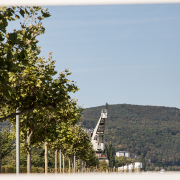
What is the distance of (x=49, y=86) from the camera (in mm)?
11453

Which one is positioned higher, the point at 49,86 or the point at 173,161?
the point at 49,86

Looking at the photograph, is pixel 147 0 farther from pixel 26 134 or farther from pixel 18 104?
pixel 26 134

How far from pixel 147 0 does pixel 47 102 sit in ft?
17.1

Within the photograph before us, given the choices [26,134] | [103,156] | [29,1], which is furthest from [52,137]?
[103,156]

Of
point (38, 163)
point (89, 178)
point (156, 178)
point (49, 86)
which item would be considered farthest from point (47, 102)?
point (38, 163)

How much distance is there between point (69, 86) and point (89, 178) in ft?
18.4

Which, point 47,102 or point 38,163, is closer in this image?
point 47,102

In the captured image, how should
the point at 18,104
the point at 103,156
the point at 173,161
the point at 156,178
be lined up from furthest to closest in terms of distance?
the point at 173,161 → the point at 103,156 → the point at 18,104 → the point at 156,178

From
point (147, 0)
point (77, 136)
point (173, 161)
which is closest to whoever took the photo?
point (147, 0)

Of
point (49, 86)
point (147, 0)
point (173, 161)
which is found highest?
point (147, 0)

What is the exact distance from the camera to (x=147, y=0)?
7957 mm

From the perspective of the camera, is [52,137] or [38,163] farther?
[38,163]

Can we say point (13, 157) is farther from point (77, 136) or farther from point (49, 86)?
point (49, 86)

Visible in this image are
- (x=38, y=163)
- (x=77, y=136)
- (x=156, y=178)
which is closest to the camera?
(x=156, y=178)
